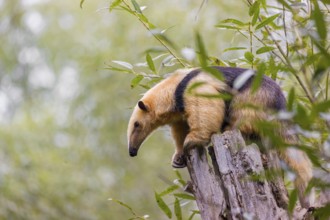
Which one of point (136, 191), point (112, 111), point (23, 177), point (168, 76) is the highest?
point (168, 76)

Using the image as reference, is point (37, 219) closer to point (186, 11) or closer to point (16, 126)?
point (16, 126)

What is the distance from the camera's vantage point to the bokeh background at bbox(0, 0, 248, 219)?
735cm

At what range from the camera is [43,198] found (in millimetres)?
7418

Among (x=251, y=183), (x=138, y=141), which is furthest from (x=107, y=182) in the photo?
(x=251, y=183)

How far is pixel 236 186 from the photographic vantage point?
7.31 ft

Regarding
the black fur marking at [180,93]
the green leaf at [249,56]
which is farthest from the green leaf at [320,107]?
the black fur marking at [180,93]

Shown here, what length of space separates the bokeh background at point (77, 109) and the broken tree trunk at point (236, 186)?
4095 millimetres

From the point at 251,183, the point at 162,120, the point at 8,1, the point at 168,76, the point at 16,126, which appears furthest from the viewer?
the point at 8,1

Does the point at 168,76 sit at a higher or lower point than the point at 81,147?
higher

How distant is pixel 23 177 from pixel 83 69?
4.66 feet

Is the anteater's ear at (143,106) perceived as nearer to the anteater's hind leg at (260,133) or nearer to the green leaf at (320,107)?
the anteater's hind leg at (260,133)

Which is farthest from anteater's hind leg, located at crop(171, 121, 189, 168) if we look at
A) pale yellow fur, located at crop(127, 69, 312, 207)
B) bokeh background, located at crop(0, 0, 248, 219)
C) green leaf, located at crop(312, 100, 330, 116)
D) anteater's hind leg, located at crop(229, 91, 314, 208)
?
bokeh background, located at crop(0, 0, 248, 219)

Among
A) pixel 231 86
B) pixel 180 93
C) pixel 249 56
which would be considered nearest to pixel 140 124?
pixel 180 93

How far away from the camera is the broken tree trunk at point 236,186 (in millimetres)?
2203
